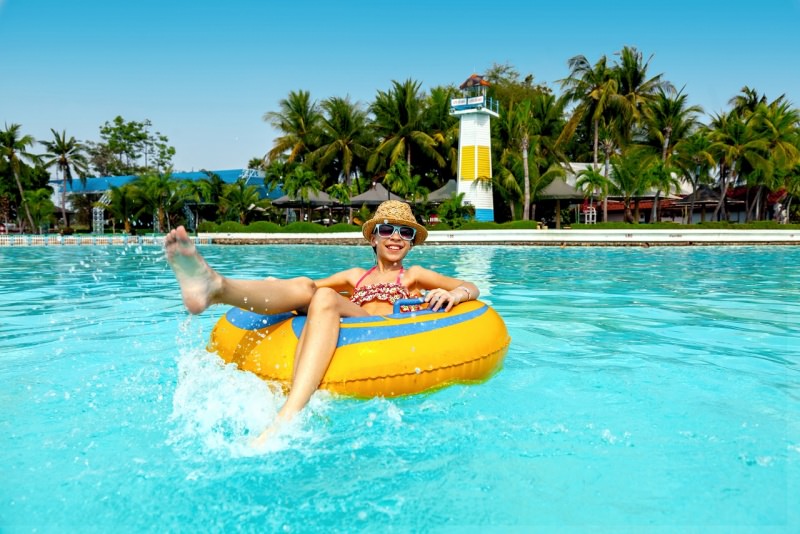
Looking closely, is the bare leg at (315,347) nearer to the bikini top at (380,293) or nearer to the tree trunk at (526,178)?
the bikini top at (380,293)

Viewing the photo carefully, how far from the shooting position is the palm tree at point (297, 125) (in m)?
36.7

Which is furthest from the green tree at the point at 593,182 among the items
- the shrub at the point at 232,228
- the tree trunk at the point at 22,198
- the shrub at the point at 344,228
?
the tree trunk at the point at 22,198

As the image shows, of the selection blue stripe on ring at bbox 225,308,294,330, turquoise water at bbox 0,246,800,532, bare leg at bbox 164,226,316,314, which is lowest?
turquoise water at bbox 0,246,800,532

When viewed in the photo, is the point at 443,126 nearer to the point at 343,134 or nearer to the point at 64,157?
the point at 343,134

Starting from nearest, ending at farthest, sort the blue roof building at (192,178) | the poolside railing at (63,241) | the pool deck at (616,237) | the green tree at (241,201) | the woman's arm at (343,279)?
the woman's arm at (343,279), the pool deck at (616,237), the poolside railing at (63,241), the green tree at (241,201), the blue roof building at (192,178)

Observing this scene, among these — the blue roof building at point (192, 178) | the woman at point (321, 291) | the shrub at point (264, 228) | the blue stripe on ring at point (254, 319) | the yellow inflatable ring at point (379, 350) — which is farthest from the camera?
the blue roof building at point (192, 178)

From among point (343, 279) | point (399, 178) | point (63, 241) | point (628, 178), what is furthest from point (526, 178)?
point (343, 279)

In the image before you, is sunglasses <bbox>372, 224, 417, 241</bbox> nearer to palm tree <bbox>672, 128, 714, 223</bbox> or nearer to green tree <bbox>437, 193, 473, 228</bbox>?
green tree <bbox>437, 193, 473, 228</bbox>

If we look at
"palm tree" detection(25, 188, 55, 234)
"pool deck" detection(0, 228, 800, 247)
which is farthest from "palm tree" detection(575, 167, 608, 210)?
"palm tree" detection(25, 188, 55, 234)

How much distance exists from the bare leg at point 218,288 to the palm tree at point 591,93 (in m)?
29.5

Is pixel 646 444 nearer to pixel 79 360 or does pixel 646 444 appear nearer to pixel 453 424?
pixel 453 424

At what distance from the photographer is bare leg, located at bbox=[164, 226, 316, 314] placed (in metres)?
2.74

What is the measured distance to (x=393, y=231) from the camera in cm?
428

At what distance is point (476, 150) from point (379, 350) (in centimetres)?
2836
